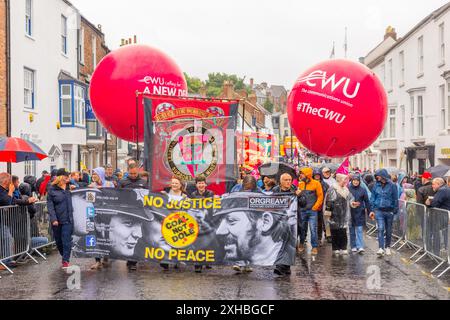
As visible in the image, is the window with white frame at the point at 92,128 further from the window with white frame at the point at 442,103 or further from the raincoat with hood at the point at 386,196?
the raincoat with hood at the point at 386,196

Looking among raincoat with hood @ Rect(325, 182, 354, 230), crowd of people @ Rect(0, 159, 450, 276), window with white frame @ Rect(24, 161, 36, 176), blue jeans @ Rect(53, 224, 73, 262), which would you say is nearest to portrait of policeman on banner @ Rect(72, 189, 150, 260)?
blue jeans @ Rect(53, 224, 73, 262)

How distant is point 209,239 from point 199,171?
152cm

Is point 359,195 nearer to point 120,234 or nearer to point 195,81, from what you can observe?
point 120,234

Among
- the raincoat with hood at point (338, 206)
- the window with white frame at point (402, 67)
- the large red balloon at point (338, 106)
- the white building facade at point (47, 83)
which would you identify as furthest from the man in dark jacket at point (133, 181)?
the window with white frame at point (402, 67)

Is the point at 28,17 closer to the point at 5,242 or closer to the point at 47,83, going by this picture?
the point at 47,83

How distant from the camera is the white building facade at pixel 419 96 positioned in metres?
29.0

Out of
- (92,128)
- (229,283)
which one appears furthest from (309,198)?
(92,128)

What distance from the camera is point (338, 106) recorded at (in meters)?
11.9

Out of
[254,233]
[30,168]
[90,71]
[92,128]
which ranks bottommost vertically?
[254,233]

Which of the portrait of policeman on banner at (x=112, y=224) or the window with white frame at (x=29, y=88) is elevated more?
the window with white frame at (x=29, y=88)

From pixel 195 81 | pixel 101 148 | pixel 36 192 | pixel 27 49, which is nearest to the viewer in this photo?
pixel 36 192

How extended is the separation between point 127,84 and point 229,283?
197 inches
